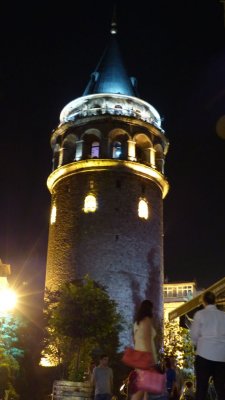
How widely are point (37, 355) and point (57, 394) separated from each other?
13387 mm

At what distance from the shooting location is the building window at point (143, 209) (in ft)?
109

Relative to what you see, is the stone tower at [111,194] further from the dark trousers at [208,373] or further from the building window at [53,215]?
the dark trousers at [208,373]

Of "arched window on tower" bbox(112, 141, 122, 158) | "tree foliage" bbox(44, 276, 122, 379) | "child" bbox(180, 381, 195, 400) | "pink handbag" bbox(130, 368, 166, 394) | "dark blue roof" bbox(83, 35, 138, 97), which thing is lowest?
"child" bbox(180, 381, 195, 400)

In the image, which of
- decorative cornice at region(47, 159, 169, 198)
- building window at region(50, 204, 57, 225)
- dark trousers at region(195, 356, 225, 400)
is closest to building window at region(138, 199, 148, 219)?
decorative cornice at region(47, 159, 169, 198)

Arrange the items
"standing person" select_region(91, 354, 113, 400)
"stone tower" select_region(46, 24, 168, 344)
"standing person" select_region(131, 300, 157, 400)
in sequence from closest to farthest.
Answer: "standing person" select_region(131, 300, 157, 400) → "standing person" select_region(91, 354, 113, 400) → "stone tower" select_region(46, 24, 168, 344)

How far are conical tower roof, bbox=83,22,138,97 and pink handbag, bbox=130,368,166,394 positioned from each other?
30.6 meters

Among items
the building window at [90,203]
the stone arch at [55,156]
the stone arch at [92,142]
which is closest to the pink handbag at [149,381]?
the building window at [90,203]

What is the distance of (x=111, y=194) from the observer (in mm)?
32812

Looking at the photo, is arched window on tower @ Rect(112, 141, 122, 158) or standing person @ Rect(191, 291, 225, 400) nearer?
standing person @ Rect(191, 291, 225, 400)

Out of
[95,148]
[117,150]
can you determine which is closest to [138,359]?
[117,150]

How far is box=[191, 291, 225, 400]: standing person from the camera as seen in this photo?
20.2 ft

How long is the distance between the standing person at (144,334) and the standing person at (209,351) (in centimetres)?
93

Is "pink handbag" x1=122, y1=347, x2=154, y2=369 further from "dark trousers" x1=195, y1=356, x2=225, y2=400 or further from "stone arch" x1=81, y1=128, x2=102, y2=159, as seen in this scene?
"stone arch" x1=81, y1=128, x2=102, y2=159

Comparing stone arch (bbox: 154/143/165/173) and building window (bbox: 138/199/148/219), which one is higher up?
stone arch (bbox: 154/143/165/173)
